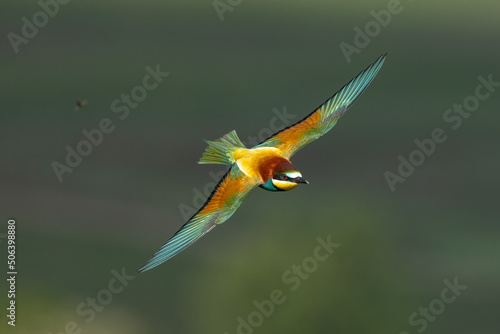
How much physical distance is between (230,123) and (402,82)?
56.8 feet

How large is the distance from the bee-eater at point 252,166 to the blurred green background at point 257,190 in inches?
1003

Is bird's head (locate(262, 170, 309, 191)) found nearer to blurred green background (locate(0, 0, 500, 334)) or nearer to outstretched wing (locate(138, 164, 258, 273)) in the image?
outstretched wing (locate(138, 164, 258, 273))

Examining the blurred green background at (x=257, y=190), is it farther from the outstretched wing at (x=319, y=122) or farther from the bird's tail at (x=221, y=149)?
the bird's tail at (x=221, y=149)

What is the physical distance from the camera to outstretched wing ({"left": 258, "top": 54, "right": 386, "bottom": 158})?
932cm

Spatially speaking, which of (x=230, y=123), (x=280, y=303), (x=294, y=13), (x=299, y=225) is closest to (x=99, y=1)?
(x=294, y=13)

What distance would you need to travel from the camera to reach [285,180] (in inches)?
314

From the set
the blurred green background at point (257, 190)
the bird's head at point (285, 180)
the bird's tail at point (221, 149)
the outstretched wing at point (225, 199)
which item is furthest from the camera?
the blurred green background at point (257, 190)

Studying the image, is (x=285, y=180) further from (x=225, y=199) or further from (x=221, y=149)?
(x=221, y=149)

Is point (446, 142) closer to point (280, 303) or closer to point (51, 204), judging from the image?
Result: point (51, 204)

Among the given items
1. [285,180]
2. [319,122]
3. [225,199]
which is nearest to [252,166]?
[225,199]

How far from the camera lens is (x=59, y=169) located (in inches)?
3209

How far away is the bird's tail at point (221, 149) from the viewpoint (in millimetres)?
9141

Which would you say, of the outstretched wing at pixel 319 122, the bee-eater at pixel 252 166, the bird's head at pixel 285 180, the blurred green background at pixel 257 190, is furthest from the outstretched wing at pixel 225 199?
the blurred green background at pixel 257 190

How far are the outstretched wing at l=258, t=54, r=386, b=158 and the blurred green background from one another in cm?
2524
